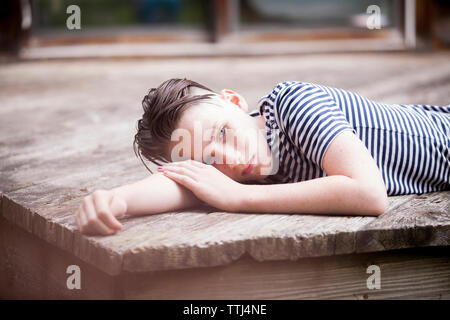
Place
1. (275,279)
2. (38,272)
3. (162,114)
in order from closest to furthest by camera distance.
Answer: (275,279)
(162,114)
(38,272)

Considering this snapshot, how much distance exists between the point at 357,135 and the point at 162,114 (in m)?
0.45

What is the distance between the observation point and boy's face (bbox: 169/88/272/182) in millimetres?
1256

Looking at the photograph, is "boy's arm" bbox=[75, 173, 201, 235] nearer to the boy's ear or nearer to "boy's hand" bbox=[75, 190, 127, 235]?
"boy's hand" bbox=[75, 190, 127, 235]

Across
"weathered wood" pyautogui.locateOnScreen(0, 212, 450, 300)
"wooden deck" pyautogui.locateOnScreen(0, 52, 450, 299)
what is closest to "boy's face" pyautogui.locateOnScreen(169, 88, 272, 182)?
"wooden deck" pyautogui.locateOnScreen(0, 52, 450, 299)

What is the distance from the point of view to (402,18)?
4.17 meters

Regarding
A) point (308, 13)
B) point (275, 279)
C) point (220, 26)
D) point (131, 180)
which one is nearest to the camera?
point (275, 279)

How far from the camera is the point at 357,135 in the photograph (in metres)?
1.36

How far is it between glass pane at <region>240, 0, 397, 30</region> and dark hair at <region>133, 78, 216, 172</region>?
2.99m

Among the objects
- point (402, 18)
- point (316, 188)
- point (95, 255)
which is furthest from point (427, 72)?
point (95, 255)

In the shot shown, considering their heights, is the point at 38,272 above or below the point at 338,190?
below

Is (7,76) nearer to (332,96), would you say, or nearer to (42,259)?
(42,259)

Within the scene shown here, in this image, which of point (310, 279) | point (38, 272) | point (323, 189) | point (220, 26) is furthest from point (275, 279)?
point (220, 26)

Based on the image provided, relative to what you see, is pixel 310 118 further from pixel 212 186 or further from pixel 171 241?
pixel 171 241
